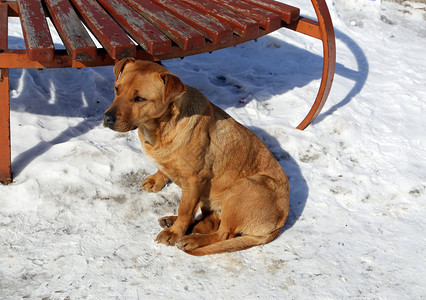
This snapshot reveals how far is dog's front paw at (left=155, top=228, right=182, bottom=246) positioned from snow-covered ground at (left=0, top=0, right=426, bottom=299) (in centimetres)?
9

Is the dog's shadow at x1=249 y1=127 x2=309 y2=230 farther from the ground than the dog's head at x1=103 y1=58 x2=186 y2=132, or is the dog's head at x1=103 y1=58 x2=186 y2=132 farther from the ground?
the dog's head at x1=103 y1=58 x2=186 y2=132

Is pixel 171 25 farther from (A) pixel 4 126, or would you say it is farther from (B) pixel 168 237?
(B) pixel 168 237

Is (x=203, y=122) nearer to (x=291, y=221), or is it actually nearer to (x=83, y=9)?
(x=291, y=221)

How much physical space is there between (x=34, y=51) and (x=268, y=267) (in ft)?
7.40

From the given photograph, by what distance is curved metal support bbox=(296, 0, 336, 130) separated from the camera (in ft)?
15.0

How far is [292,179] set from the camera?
437 cm

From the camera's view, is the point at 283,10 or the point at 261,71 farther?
the point at 261,71

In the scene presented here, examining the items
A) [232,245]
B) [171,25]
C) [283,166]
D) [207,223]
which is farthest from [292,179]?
[171,25]

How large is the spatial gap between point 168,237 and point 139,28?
1.70m

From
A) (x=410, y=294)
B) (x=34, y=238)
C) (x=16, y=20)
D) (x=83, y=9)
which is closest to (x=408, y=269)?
(x=410, y=294)

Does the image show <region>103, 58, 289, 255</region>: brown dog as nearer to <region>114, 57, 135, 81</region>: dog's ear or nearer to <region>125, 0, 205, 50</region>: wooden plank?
<region>114, 57, 135, 81</region>: dog's ear

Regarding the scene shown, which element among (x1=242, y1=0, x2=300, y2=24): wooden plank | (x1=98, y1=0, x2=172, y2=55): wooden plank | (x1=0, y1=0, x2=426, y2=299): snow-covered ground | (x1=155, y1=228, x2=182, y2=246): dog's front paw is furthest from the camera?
(x1=242, y1=0, x2=300, y2=24): wooden plank

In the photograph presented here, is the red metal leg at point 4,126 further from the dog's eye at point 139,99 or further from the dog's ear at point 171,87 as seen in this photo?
the dog's ear at point 171,87

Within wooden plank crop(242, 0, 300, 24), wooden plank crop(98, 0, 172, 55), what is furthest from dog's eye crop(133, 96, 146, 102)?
wooden plank crop(242, 0, 300, 24)
